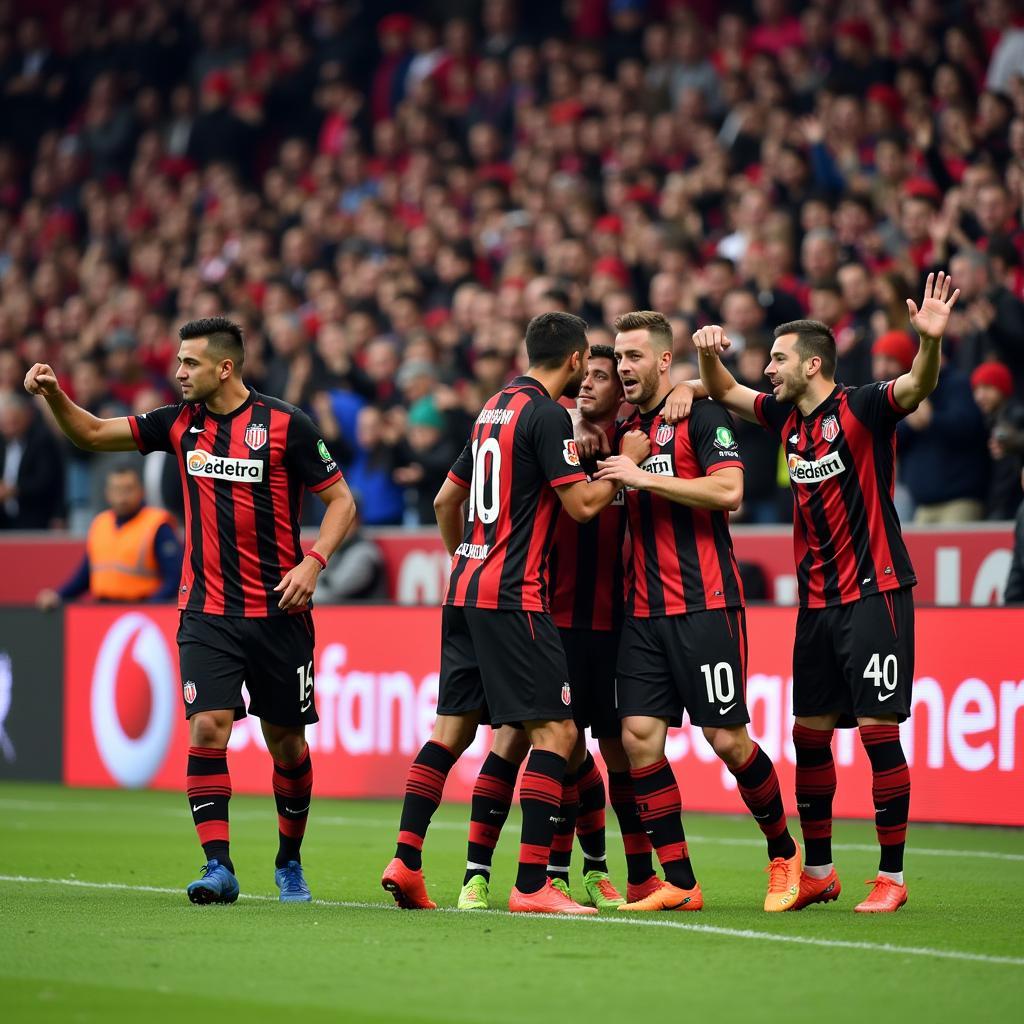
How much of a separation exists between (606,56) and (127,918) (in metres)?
13.5

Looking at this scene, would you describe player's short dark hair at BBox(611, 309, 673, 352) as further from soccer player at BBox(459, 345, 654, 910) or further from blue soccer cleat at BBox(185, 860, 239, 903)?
blue soccer cleat at BBox(185, 860, 239, 903)

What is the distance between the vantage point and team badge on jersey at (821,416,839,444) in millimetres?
7871

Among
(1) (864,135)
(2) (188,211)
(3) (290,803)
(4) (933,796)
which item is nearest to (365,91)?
(2) (188,211)

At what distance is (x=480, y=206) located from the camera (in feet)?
60.0

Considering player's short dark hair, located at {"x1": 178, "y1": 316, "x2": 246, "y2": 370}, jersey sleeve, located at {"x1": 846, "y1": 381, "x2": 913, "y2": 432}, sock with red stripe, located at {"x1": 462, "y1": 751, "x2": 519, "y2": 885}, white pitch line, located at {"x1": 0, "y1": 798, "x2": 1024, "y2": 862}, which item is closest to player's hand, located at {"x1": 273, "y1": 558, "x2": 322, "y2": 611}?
player's short dark hair, located at {"x1": 178, "y1": 316, "x2": 246, "y2": 370}

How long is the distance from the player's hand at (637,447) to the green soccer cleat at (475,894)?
1784 mm

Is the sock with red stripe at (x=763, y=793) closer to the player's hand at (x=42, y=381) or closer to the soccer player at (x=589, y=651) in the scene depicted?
the soccer player at (x=589, y=651)

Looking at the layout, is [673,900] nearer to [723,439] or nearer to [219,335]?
[723,439]

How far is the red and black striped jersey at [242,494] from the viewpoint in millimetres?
8047

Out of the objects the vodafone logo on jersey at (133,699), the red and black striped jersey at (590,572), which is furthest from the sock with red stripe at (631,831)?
the vodafone logo on jersey at (133,699)

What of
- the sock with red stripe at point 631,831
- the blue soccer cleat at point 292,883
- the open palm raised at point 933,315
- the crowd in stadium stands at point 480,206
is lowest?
the blue soccer cleat at point 292,883

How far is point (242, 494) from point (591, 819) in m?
2.02

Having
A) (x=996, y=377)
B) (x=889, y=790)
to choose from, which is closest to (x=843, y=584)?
(x=889, y=790)

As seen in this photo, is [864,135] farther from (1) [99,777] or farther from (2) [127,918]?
(2) [127,918]
